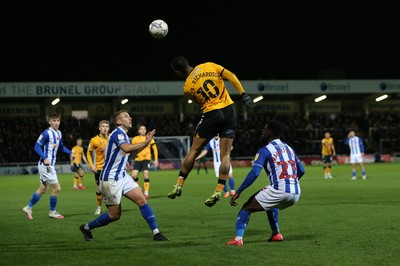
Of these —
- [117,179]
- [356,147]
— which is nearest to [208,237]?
[117,179]

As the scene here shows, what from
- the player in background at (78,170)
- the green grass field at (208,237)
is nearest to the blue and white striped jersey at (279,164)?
the green grass field at (208,237)

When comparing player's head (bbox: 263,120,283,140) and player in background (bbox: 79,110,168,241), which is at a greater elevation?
player's head (bbox: 263,120,283,140)

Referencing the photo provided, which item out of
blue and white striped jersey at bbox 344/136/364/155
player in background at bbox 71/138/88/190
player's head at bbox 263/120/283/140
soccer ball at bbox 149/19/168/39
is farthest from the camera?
blue and white striped jersey at bbox 344/136/364/155

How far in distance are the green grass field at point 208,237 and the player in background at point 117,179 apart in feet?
1.13

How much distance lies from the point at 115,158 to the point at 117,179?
1.10 feet

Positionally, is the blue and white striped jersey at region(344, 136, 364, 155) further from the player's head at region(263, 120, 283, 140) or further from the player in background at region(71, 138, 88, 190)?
the player's head at region(263, 120, 283, 140)

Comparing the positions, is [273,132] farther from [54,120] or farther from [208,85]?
[54,120]

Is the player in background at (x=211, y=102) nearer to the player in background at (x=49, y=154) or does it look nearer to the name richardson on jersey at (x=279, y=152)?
the name richardson on jersey at (x=279, y=152)

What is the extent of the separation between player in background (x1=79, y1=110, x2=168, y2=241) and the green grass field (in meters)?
0.34

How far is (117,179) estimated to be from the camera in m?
9.98

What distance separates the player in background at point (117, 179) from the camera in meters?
9.91

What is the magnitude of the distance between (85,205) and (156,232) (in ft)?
26.4

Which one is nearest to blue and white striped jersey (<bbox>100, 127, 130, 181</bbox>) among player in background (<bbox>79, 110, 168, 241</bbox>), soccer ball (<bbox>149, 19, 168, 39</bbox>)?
player in background (<bbox>79, 110, 168, 241</bbox>)

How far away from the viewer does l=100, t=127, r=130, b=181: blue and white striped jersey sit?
995 cm
